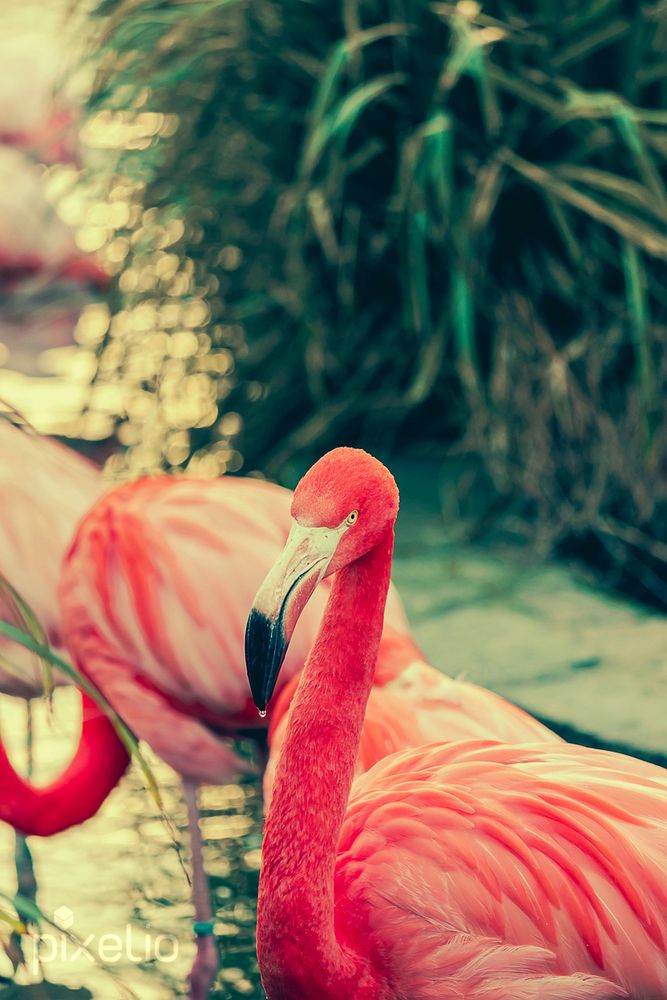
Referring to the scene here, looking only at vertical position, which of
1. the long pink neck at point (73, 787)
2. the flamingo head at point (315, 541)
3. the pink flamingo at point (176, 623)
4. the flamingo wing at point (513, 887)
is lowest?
the long pink neck at point (73, 787)

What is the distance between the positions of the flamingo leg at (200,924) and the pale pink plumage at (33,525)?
0.43 meters

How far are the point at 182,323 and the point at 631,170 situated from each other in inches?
53.8

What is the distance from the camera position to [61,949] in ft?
9.05

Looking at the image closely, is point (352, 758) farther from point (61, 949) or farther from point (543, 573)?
point (543, 573)

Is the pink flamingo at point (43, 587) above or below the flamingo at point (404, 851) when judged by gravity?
below

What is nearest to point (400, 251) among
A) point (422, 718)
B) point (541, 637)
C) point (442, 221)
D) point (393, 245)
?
point (442, 221)

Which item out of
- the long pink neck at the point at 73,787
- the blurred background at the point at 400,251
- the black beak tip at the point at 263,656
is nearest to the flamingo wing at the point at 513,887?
the black beak tip at the point at 263,656

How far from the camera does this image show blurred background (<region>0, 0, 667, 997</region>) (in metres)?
3.83

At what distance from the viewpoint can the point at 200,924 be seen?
277 cm

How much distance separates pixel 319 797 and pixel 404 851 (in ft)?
0.44

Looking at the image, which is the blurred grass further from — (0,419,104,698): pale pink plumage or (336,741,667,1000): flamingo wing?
(336,741,667,1000): flamingo wing

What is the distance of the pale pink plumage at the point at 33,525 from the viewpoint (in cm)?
308

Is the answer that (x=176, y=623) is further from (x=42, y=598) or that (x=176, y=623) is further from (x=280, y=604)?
(x=280, y=604)

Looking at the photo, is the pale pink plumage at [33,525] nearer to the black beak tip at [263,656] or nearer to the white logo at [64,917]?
the white logo at [64,917]
